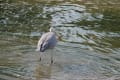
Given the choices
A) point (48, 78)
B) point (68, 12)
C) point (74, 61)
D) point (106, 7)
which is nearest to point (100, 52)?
point (74, 61)

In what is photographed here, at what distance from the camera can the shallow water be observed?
10.2 meters

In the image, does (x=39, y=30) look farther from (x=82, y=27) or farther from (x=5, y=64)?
(x=5, y=64)

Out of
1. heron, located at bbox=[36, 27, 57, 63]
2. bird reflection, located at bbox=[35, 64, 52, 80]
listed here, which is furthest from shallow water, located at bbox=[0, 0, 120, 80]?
heron, located at bbox=[36, 27, 57, 63]

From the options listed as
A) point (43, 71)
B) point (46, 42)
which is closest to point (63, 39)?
point (46, 42)

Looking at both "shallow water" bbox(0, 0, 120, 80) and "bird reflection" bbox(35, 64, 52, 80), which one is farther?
"shallow water" bbox(0, 0, 120, 80)

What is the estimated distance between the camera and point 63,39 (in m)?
12.8

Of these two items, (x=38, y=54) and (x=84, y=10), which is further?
(x=84, y=10)

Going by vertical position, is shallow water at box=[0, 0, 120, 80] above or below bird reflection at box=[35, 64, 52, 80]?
above

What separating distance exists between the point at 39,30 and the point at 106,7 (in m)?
5.11

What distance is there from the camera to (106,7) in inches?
704

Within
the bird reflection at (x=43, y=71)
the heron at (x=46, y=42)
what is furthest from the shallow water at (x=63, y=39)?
the heron at (x=46, y=42)

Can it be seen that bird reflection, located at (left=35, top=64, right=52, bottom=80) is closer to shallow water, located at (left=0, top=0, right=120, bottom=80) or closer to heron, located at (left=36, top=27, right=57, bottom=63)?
shallow water, located at (left=0, top=0, right=120, bottom=80)

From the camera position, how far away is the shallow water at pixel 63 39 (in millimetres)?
10242

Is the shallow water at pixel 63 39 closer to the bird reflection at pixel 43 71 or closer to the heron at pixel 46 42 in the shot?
the bird reflection at pixel 43 71
